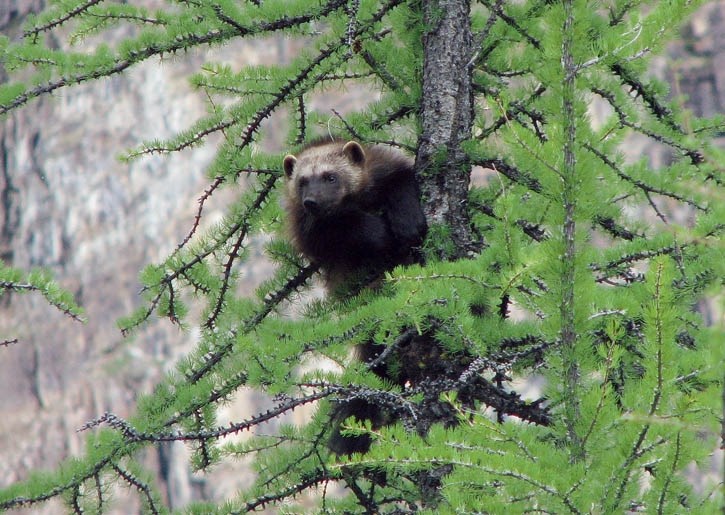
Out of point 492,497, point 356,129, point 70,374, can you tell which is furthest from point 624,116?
point 70,374

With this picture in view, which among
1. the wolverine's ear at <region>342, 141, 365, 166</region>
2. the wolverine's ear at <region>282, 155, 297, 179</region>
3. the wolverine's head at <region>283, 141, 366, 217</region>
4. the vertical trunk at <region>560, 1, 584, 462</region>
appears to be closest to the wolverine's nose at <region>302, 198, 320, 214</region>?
the wolverine's head at <region>283, 141, 366, 217</region>

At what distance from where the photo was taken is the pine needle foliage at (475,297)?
2.64 meters

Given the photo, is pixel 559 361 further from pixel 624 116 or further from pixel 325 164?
pixel 325 164

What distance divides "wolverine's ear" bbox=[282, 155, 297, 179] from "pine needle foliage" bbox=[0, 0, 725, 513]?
0.68ft

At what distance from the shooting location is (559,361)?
9.32 ft

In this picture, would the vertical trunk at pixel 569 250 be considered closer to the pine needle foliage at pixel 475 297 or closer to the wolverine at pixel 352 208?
the pine needle foliage at pixel 475 297

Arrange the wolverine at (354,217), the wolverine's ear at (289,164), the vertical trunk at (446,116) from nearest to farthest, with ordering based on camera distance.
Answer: the vertical trunk at (446,116) < the wolverine at (354,217) < the wolverine's ear at (289,164)

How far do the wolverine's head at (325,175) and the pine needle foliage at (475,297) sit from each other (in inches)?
9.0

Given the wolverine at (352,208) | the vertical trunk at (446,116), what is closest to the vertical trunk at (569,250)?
the vertical trunk at (446,116)

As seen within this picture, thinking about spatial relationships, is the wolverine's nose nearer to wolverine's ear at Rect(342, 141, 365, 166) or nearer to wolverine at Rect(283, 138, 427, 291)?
wolverine at Rect(283, 138, 427, 291)

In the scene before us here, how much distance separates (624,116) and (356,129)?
162cm

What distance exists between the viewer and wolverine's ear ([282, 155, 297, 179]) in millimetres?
5395

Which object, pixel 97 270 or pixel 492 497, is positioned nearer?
pixel 492 497

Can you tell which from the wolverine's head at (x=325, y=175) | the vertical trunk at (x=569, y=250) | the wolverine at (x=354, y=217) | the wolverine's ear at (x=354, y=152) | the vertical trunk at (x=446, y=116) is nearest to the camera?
the vertical trunk at (x=569, y=250)
